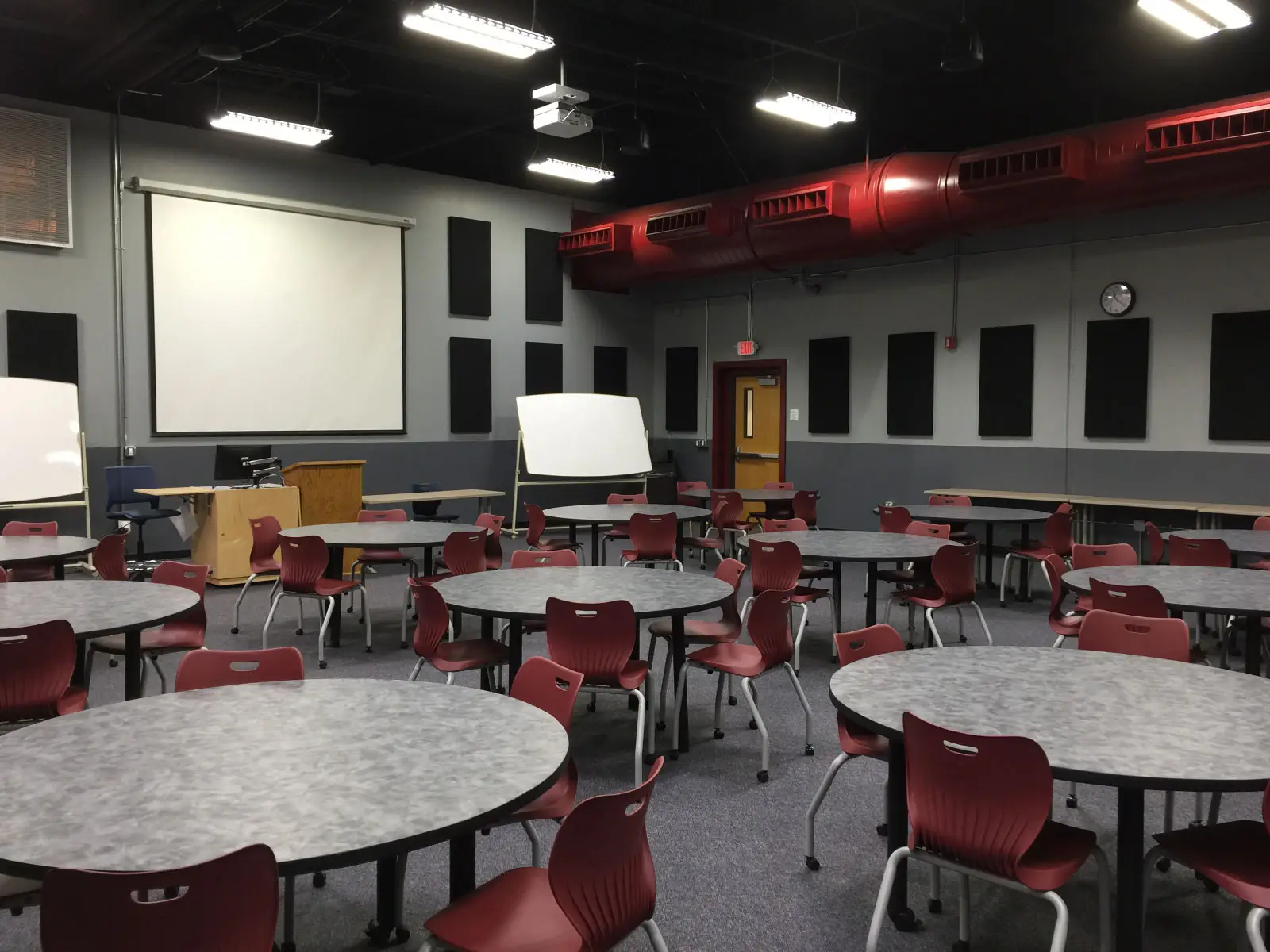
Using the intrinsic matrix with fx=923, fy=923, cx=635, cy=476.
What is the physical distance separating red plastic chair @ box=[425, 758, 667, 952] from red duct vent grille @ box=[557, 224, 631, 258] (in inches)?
392

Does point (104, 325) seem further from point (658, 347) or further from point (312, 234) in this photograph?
point (658, 347)

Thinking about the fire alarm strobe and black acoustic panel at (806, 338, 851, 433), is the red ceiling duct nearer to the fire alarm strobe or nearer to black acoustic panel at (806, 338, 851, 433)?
black acoustic panel at (806, 338, 851, 433)

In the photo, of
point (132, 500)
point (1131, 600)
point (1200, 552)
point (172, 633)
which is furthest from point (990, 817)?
point (132, 500)

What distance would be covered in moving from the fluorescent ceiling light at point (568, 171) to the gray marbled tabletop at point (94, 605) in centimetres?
628

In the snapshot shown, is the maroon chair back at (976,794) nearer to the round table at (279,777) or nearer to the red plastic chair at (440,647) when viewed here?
the round table at (279,777)

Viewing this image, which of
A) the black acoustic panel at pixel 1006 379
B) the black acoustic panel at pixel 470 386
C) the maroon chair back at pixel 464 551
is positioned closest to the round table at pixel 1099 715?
the maroon chair back at pixel 464 551

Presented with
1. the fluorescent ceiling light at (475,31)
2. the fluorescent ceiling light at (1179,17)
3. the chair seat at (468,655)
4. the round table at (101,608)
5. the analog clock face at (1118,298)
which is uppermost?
the fluorescent ceiling light at (475,31)

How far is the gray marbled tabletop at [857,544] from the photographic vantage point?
16.8ft

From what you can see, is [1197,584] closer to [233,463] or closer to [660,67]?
[660,67]

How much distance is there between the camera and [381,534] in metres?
5.91

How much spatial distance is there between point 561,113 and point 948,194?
340cm

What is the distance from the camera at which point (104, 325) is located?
8.88 m

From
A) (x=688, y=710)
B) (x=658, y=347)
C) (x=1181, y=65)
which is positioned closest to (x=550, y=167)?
(x=658, y=347)

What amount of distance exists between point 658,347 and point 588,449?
3854mm
